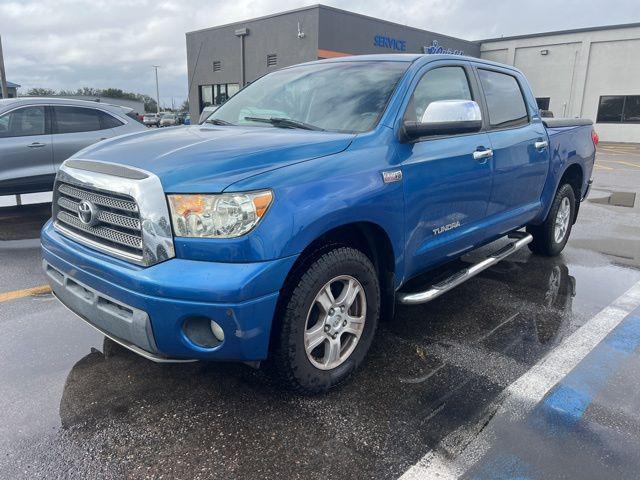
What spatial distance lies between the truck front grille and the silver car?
14.9ft

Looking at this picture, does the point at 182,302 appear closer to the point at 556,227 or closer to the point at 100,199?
the point at 100,199

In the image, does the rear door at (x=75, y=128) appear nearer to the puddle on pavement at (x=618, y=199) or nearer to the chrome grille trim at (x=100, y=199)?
the chrome grille trim at (x=100, y=199)

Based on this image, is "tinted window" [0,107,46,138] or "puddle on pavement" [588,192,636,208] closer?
"tinted window" [0,107,46,138]

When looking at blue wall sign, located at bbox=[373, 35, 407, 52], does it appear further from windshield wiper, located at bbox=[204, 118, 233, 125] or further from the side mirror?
the side mirror

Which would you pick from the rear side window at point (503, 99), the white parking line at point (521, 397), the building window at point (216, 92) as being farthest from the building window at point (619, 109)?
the white parking line at point (521, 397)

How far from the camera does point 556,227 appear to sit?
18.1 feet

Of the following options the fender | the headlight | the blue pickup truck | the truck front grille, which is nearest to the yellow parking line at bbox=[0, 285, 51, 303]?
the blue pickup truck

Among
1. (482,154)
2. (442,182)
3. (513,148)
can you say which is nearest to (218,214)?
(442,182)

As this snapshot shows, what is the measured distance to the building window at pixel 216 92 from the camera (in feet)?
95.1

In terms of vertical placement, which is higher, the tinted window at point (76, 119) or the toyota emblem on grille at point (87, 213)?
the tinted window at point (76, 119)

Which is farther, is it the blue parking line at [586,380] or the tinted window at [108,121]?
the tinted window at [108,121]

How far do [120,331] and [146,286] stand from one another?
36 centimetres

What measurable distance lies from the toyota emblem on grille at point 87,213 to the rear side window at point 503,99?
2970 mm

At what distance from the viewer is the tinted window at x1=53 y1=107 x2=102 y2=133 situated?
7.19 m
